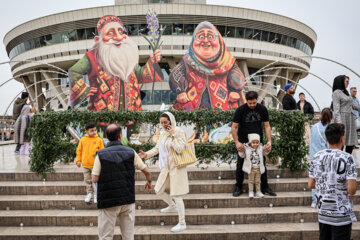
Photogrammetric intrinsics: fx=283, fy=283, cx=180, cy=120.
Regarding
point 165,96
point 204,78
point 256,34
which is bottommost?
point 204,78

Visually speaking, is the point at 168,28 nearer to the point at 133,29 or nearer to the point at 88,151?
the point at 133,29

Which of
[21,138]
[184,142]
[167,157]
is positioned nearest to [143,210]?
[167,157]

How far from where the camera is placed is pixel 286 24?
3888cm

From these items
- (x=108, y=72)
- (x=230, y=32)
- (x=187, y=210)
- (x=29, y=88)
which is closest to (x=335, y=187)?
(x=187, y=210)

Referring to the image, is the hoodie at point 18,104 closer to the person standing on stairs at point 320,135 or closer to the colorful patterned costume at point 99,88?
the colorful patterned costume at point 99,88

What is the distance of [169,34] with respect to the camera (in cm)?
3559

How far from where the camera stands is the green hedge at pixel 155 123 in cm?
611

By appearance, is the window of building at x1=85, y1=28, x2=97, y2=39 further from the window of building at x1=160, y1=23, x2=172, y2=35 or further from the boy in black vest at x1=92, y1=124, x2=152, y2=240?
the boy in black vest at x1=92, y1=124, x2=152, y2=240

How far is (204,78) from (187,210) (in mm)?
10626

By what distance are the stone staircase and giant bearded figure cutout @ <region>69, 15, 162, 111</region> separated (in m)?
9.60

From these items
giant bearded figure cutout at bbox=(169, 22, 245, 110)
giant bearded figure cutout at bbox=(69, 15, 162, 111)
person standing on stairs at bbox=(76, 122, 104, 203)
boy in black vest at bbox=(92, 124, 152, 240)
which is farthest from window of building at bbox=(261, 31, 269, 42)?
boy in black vest at bbox=(92, 124, 152, 240)

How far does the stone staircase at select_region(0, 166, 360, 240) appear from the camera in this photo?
446 cm

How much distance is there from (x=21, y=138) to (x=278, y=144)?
7.91 metres

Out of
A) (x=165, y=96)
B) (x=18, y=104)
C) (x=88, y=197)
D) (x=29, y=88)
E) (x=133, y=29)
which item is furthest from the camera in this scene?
(x=29, y=88)
